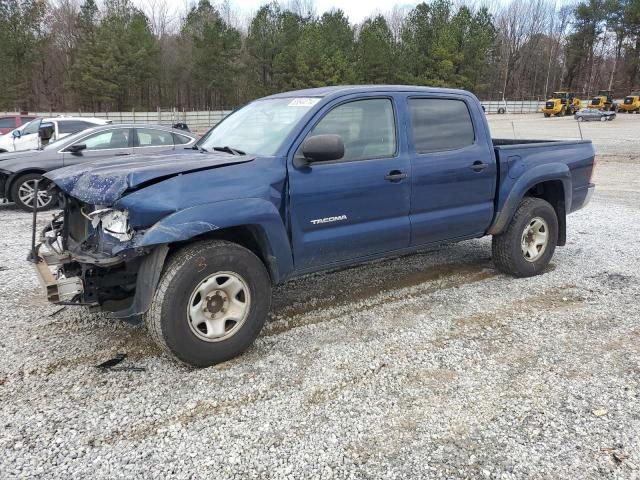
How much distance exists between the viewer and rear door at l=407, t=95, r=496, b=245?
14.6 feet

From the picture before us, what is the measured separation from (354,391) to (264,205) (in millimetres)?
1378

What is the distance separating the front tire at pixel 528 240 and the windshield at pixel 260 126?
8.46ft

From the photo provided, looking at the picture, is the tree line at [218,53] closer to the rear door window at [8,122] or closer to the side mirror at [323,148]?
the rear door window at [8,122]

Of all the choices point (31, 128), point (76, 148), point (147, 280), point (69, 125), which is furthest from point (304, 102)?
point (31, 128)

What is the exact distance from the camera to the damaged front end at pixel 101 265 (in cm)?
320

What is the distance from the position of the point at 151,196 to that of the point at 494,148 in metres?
Answer: 3.40

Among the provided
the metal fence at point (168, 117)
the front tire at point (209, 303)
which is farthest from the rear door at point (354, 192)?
the metal fence at point (168, 117)

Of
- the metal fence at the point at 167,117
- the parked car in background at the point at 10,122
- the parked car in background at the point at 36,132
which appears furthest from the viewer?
the metal fence at the point at 167,117

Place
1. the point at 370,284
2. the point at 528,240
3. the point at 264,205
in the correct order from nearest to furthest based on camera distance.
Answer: the point at 264,205
the point at 370,284
the point at 528,240

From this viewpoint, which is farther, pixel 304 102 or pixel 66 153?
pixel 66 153

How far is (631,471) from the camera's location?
2537mm

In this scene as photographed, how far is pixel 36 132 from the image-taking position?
13.7m

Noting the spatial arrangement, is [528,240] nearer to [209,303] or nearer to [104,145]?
[209,303]

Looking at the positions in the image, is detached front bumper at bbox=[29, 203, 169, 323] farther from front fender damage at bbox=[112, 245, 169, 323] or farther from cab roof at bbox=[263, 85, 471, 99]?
cab roof at bbox=[263, 85, 471, 99]
